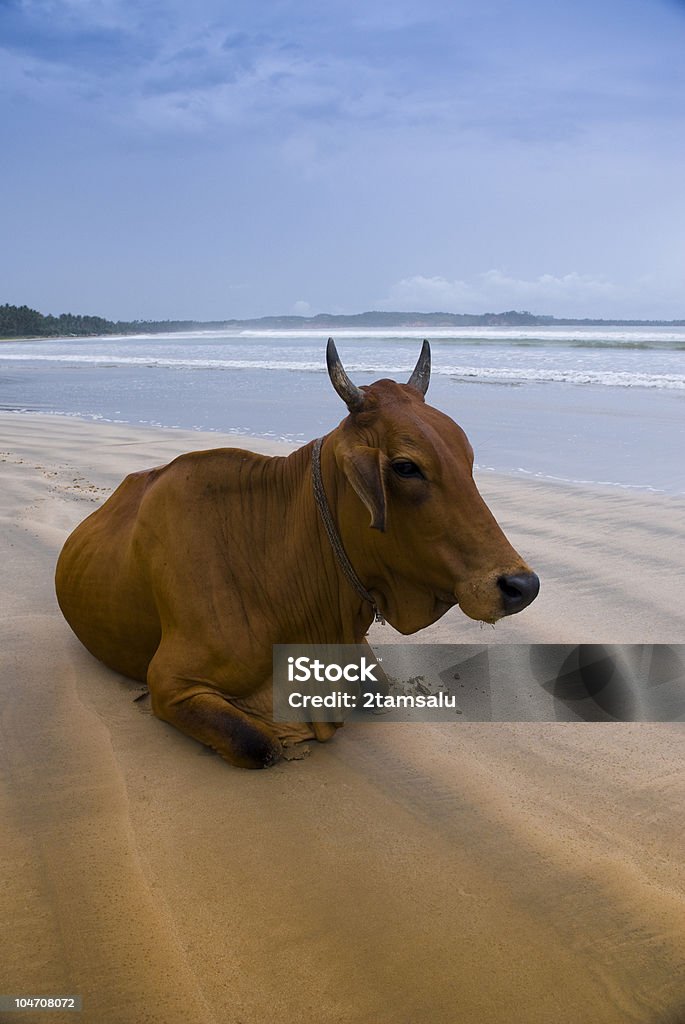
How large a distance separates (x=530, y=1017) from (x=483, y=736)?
1.36 m

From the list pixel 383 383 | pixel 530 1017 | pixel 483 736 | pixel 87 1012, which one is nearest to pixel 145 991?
pixel 87 1012

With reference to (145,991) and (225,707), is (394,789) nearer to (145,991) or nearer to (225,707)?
(225,707)

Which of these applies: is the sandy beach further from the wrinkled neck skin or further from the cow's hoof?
the wrinkled neck skin

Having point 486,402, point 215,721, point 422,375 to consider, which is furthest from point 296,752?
point 486,402

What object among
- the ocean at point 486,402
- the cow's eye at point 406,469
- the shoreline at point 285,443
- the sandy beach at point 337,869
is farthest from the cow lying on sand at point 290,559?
the ocean at point 486,402

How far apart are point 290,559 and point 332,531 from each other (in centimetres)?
22

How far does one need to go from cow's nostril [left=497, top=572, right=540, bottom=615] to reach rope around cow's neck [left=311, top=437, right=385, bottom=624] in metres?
0.53

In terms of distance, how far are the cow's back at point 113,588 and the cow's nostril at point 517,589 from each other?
1338 millimetres

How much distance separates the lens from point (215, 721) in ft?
9.46

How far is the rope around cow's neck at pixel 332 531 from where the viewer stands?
2.86 metres

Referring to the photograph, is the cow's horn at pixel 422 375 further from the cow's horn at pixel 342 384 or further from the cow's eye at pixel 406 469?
the cow's eye at pixel 406 469

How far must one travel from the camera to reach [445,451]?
266cm

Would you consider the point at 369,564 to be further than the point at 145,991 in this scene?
Yes

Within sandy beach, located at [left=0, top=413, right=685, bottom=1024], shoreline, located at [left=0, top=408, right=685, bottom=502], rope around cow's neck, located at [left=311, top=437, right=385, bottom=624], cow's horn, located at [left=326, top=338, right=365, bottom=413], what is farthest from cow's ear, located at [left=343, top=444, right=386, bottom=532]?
shoreline, located at [left=0, top=408, right=685, bottom=502]
